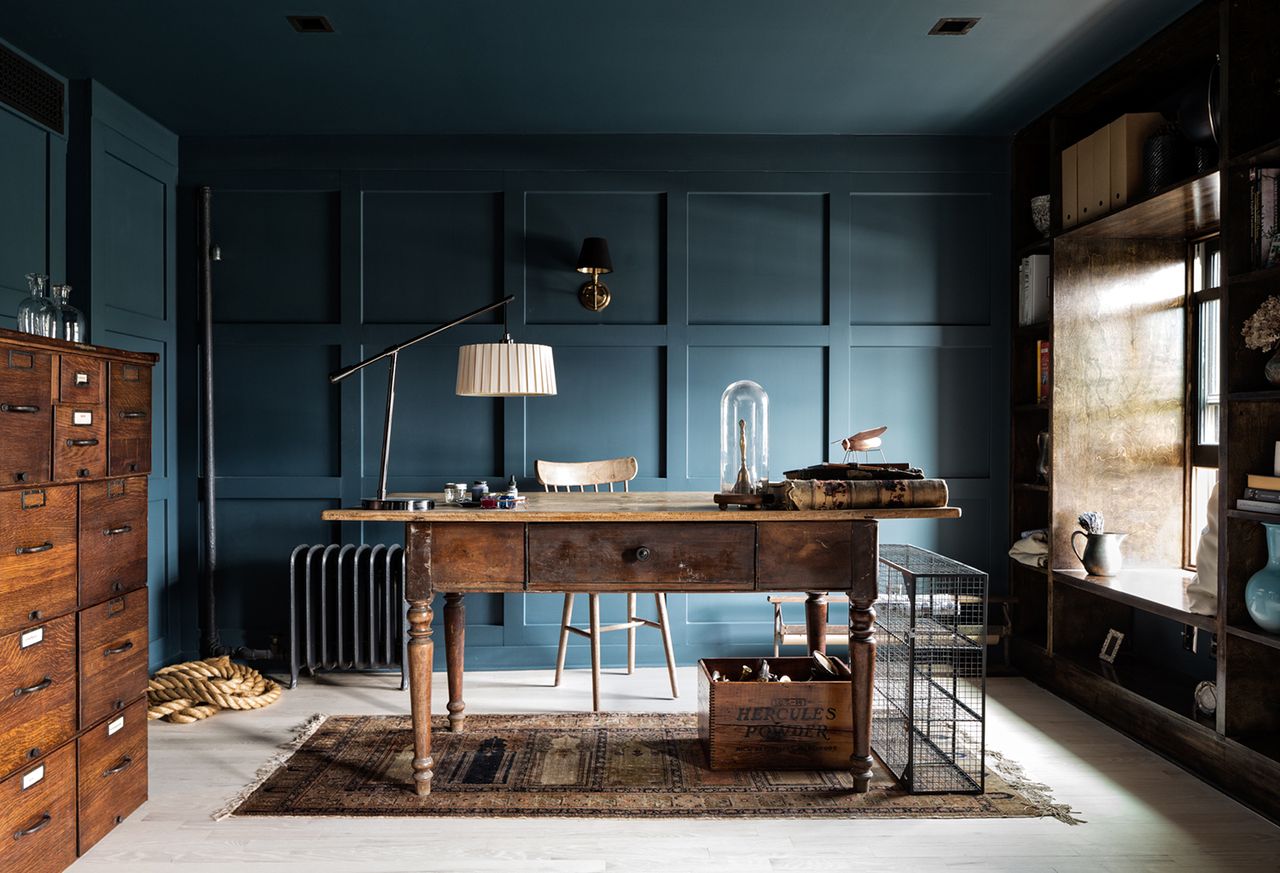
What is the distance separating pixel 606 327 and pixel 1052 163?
85.7 inches

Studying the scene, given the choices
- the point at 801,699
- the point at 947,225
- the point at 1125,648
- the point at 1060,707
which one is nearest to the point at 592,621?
the point at 801,699

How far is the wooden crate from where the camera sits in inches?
105

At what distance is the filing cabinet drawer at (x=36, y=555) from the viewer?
76.9 inches

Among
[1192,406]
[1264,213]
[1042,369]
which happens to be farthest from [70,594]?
[1192,406]

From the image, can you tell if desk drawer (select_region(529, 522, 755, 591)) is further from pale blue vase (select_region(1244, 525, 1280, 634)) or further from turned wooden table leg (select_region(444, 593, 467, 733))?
pale blue vase (select_region(1244, 525, 1280, 634))

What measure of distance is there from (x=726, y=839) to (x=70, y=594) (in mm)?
1878

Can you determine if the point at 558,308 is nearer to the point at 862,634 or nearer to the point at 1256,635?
the point at 862,634

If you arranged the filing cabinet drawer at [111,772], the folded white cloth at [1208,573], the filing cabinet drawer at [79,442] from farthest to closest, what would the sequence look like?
1. the folded white cloth at [1208,573]
2. the filing cabinet drawer at [111,772]
3. the filing cabinet drawer at [79,442]

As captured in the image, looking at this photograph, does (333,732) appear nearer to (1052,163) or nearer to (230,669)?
(230,669)

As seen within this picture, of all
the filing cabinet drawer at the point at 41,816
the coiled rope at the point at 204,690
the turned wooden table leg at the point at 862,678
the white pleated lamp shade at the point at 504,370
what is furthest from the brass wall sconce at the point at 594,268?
the filing cabinet drawer at the point at 41,816

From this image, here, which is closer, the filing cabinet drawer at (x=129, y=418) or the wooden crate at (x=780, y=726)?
the filing cabinet drawer at (x=129, y=418)

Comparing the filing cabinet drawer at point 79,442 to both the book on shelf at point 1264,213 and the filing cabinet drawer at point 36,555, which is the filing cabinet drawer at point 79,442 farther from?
the book on shelf at point 1264,213

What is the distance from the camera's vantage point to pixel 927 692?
3012 millimetres

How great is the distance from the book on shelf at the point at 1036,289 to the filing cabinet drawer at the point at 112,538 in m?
3.71
